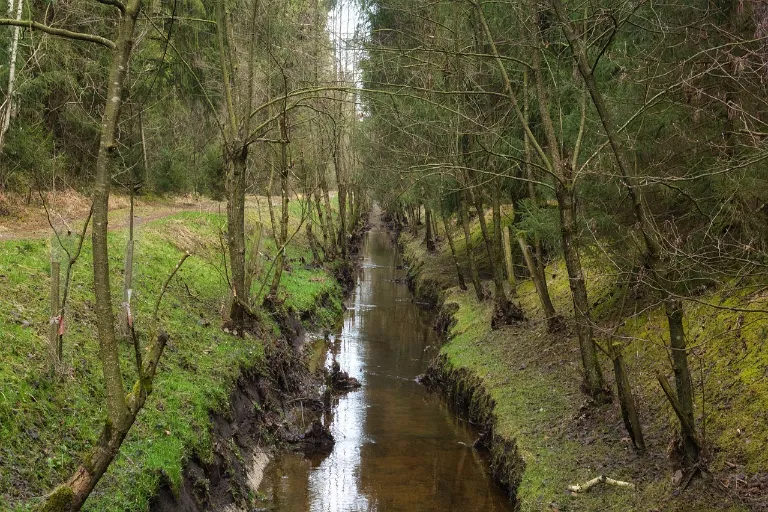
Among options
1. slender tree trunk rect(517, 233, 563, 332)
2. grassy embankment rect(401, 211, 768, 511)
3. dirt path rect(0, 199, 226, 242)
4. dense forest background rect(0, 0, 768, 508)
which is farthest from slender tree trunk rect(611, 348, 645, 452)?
dirt path rect(0, 199, 226, 242)

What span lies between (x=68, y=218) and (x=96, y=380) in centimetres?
1100

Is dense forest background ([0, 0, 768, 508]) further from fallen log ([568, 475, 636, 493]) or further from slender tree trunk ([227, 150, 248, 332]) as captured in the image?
fallen log ([568, 475, 636, 493])

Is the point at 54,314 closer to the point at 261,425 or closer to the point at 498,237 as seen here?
the point at 261,425

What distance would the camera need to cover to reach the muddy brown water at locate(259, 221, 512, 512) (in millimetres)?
9969

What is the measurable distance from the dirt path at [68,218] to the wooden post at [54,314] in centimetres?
166

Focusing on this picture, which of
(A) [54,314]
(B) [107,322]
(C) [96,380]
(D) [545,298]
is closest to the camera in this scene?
(B) [107,322]

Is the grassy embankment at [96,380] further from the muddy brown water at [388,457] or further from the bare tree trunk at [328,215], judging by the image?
the bare tree trunk at [328,215]

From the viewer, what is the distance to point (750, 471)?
7.28 m

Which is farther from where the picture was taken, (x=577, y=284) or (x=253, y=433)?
(x=253, y=433)

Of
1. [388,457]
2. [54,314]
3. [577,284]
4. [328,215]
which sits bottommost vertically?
[388,457]

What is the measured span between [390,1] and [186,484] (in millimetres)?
13780

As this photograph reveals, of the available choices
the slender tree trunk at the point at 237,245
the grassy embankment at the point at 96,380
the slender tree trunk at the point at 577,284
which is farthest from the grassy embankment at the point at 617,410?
the slender tree trunk at the point at 237,245

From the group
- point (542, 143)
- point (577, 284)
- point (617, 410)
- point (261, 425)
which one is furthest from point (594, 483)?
point (542, 143)

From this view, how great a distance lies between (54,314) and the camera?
7457mm
